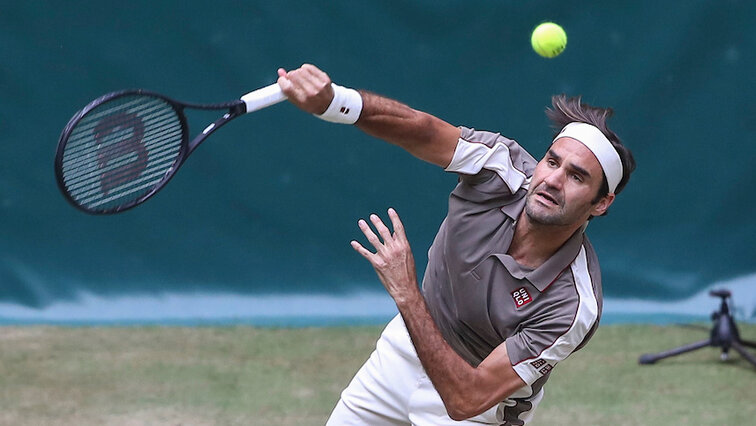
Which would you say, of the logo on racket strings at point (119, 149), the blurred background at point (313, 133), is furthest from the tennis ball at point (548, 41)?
the logo on racket strings at point (119, 149)

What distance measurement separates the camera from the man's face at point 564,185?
3010 millimetres

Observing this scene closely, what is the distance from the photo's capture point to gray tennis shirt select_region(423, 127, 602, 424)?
3035mm

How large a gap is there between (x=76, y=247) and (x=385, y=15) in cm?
192

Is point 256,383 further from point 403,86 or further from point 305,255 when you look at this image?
point 403,86

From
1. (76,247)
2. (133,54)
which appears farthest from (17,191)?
(133,54)

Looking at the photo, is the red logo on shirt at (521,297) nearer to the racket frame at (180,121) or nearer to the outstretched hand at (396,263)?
the outstretched hand at (396,263)

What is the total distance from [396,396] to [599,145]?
980 mm

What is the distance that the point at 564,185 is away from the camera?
9.91 feet

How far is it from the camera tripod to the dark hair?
2.20m

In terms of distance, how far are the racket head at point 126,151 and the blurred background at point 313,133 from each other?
2.45 metres

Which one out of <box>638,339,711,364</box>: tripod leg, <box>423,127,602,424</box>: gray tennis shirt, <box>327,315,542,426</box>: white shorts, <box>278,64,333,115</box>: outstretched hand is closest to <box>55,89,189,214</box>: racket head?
<box>278,64,333,115</box>: outstretched hand

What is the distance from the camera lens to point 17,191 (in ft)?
17.7

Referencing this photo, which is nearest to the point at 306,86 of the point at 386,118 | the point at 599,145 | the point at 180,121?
the point at 386,118

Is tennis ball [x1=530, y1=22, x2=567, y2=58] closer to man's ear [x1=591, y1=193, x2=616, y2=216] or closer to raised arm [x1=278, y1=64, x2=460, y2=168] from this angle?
man's ear [x1=591, y1=193, x2=616, y2=216]
